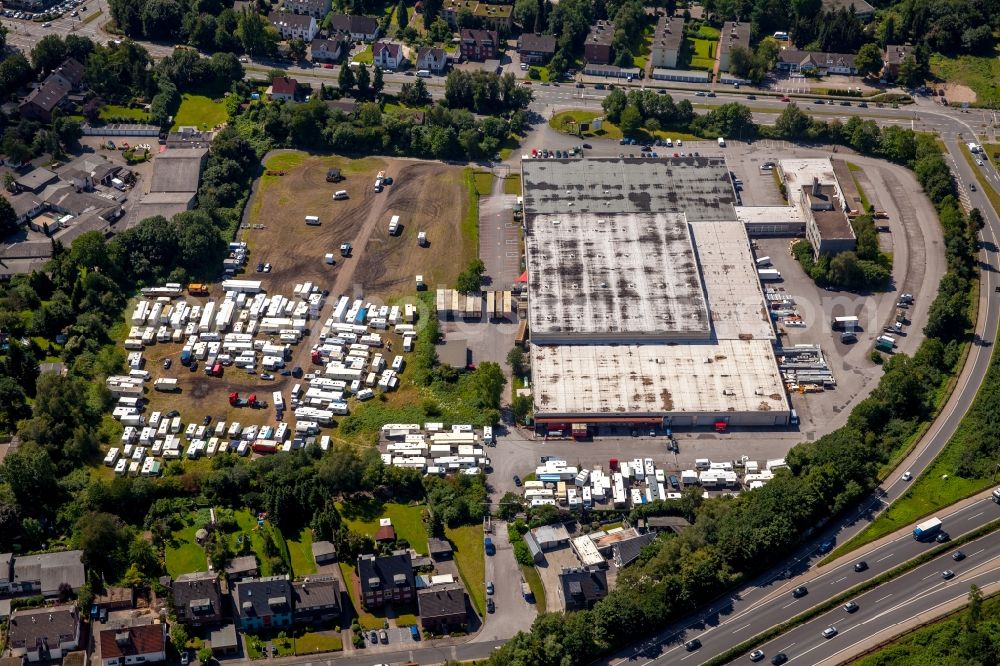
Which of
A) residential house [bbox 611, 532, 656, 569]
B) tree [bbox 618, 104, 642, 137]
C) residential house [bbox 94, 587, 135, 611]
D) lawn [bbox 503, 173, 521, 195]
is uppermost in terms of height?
tree [bbox 618, 104, 642, 137]

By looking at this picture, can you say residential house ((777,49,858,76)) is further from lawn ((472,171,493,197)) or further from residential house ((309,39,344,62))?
residential house ((309,39,344,62))

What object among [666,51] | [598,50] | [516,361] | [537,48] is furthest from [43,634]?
[666,51]

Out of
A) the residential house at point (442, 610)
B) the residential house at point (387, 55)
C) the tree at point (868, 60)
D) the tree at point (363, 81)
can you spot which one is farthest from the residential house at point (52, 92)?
the tree at point (868, 60)

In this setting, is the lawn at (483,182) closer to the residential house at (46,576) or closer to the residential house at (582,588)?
the residential house at (582,588)

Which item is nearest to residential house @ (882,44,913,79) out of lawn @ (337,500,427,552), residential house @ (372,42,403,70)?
residential house @ (372,42,403,70)

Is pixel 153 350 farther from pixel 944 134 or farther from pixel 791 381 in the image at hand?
pixel 944 134

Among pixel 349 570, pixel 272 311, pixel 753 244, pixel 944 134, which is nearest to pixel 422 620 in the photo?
pixel 349 570

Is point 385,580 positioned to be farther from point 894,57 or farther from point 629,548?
point 894,57
